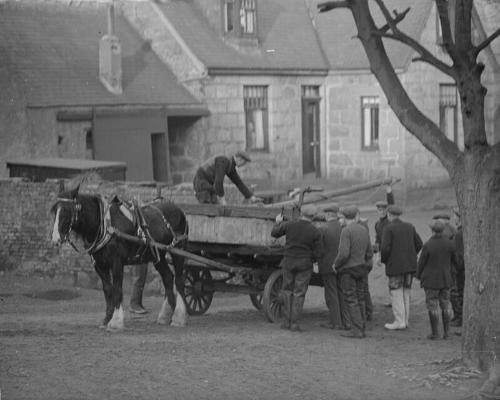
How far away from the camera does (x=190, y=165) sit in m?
30.4

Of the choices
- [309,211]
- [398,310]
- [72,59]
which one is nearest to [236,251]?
[309,211]

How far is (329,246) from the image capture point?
14922mm

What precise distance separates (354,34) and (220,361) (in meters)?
21.2

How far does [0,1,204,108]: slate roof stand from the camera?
87.1 feet

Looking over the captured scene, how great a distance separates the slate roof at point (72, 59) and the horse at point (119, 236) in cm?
1174

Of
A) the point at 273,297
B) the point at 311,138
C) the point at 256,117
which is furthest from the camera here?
the point at 311,138

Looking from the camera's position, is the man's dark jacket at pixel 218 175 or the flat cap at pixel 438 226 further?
the man's dark jacket at pixel 218 175

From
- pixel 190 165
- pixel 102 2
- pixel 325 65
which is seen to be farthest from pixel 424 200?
pixel 102 2

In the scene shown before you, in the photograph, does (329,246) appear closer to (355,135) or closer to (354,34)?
(355,135)

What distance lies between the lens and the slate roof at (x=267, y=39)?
3067 cm

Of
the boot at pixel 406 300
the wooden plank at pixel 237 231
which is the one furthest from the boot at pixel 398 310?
the wooden plank at pixel 237 231

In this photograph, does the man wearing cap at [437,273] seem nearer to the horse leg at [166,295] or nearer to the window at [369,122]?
the horse leg at [166,295]

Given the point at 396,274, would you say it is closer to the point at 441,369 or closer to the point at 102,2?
the point at 441,369

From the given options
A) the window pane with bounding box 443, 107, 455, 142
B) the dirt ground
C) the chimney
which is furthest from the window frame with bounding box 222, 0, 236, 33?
the dirt ground
